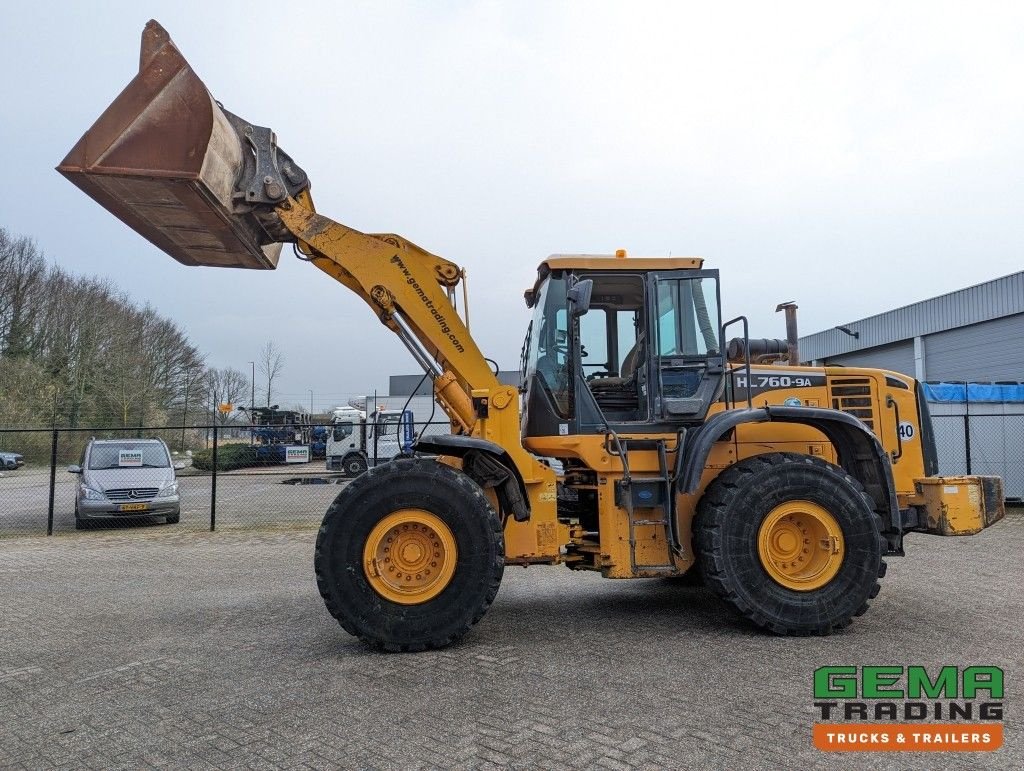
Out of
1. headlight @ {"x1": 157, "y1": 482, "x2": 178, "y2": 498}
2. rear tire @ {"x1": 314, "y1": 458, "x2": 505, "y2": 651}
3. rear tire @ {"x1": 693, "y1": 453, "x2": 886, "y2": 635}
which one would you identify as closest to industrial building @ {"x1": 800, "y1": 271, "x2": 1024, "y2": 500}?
rear tire @ {"x1": 693, "y1": 453, "x2": 886, "y2": 635}

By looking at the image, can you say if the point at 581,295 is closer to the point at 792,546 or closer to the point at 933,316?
the point at 792,546

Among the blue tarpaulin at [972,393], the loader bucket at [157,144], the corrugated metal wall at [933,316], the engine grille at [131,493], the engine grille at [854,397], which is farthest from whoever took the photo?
the corrugated metal wall at [933,316]

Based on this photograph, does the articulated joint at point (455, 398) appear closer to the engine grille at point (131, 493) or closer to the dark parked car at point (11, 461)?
the engine grille at point (131, 493)

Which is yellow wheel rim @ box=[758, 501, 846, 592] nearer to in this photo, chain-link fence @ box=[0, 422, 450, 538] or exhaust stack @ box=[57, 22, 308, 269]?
chain-link fence @ box=[0, 422, 450, 538]

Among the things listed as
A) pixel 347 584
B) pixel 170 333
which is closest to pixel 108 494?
pixel 347 584

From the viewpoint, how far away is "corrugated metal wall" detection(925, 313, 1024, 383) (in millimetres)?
19109

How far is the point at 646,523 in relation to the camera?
214 inches

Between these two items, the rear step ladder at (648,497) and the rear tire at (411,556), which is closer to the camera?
the rear tire at (411,556)

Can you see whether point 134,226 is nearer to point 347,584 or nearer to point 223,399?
point 347,584

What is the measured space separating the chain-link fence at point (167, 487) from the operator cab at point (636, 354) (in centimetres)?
142

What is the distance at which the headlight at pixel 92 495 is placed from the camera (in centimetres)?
1275

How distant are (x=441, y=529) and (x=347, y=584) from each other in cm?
73

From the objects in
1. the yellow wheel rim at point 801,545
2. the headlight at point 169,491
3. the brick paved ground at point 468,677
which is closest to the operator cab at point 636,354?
the yellow wheel rim at point 801,545

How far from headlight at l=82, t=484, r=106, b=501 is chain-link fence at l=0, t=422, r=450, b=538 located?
0.02 meters
